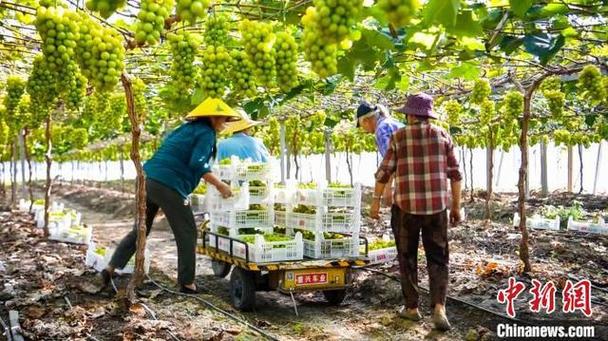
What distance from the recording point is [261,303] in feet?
Result: 20.9

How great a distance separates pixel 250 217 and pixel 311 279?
1139mm

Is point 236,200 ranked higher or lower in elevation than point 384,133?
lower

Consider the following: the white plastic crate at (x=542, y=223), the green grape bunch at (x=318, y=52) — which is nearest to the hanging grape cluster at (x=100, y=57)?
the green grape bunch at (x=318, y=52)

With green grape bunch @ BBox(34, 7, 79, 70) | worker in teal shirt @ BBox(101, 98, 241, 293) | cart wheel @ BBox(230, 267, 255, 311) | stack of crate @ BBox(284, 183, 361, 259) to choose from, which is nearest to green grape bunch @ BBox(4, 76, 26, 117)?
worker in teal shirt @ BBox(101, 98, 241, 293)

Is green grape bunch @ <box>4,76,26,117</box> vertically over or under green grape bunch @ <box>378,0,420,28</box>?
over

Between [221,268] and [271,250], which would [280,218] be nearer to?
[271,250]

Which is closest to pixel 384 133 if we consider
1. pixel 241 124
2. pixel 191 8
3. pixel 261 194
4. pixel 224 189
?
pixel 261 194

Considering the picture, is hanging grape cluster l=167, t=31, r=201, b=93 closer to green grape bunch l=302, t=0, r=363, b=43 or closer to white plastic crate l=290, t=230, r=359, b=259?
green grape bunch l=302, t=0, r=363, b=43

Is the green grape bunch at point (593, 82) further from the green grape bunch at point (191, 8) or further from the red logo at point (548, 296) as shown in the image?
the green grape bunch at point (191, 8)

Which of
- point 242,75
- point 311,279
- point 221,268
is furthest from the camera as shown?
point 221,268

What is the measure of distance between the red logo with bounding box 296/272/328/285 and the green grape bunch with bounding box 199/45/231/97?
301 centimetres

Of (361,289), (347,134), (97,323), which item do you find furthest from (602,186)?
(97,323)

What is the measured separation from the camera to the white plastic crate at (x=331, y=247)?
5.94 m

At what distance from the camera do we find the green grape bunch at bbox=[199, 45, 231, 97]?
2.92 meters
